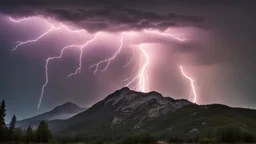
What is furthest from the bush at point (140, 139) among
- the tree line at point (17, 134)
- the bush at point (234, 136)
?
the bush at point (234, 136)

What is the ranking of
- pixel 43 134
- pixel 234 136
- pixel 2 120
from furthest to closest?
pixel 234 136, pixel 43 134, pixel 2 120

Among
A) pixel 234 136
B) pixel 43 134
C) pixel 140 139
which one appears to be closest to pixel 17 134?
pixel 43 134

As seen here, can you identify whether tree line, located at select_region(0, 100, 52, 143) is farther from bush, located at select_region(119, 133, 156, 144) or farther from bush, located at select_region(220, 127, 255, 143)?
bush, located at select_region(220, 127, 255, 143)

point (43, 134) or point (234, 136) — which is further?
point (234, 136)

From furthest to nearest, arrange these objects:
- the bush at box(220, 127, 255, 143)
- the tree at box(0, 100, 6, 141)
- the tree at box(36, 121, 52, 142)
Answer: the bush at box(220, 127, 255, 143) < the tree at box(36, 121, 52, 142) < the tree at box(0, 100, 6, 141)

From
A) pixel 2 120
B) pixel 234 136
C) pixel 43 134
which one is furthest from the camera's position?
pixel 234 136

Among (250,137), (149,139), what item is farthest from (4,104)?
(250,137)

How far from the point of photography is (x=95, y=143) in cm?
11788

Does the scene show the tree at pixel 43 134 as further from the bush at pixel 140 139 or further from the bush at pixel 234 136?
the bush at pixel 234 136

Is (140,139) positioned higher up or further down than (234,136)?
further down

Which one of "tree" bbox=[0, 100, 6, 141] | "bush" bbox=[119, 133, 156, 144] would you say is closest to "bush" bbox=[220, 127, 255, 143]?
"bush" bbox=[119, 133, 156, 144]

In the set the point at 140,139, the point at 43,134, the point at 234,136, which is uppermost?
the point at 43,134

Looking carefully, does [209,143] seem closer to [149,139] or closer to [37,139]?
[149,139]

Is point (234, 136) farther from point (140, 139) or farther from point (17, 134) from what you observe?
point (17, 134)
